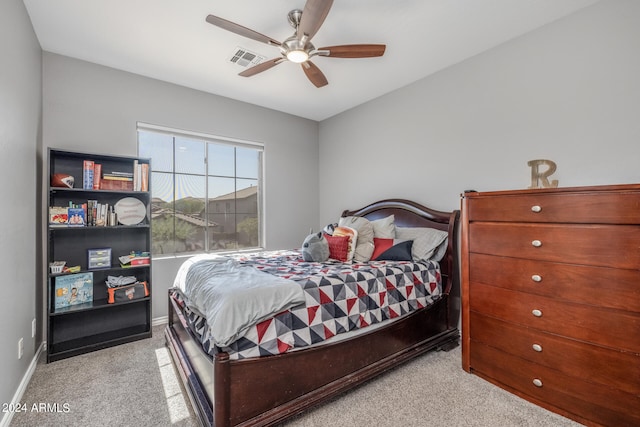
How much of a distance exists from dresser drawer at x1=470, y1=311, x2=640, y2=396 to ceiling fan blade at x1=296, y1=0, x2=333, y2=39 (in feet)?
→ 7.45

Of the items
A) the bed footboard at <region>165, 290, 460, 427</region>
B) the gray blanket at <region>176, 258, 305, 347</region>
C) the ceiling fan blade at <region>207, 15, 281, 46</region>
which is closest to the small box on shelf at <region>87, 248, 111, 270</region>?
the bed footboard at <region>165, 290, 460, 427</region>

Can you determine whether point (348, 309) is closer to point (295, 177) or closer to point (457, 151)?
point (457, 151)

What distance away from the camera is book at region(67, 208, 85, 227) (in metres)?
2.52

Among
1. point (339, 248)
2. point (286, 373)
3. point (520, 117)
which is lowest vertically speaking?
point (286, 373)

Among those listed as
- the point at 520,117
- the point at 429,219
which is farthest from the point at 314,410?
the point at 520,117

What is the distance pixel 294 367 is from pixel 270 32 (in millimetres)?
2488

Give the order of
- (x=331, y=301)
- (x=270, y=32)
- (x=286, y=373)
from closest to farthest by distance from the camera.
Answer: (x=286, y=373), (x=331, y=301), (x=270, y=32)

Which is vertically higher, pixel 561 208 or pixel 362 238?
pixel 561 208

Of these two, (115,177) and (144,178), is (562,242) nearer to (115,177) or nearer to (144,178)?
(144,178)

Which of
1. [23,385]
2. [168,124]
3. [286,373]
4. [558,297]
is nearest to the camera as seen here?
[286,373]

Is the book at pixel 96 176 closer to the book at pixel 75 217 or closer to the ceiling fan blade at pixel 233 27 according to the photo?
the book at pixel 75 217

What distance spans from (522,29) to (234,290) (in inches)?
116

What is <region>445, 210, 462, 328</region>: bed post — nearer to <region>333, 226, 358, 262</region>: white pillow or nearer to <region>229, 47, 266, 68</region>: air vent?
<region>333, 226, 358, 262</region>: white pillow

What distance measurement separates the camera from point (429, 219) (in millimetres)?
3016
